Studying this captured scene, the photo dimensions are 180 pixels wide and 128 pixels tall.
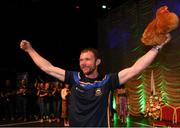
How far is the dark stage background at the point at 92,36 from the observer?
32.2 feet

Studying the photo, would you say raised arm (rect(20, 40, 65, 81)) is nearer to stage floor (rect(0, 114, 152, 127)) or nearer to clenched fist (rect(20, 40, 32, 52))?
clenched fist (rect(20, 40, 32, 52))

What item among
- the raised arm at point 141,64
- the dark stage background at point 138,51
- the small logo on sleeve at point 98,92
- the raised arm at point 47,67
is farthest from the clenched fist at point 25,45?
the dark stage background at point 138,51

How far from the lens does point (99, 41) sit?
14.5 m

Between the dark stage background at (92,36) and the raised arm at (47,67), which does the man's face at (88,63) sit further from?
the dark stage background at (92,36)

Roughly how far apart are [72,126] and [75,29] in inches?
538

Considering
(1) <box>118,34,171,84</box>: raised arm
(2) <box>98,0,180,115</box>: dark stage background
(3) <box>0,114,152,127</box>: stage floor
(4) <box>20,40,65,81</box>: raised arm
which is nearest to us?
(1) <box>118,34,171,84</box>: raised arm

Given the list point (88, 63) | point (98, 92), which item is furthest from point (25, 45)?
point (98, 92)

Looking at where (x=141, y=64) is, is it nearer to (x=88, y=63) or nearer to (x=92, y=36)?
(x=88, y=63)

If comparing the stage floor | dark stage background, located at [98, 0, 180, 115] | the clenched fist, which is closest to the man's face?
the clenched fist

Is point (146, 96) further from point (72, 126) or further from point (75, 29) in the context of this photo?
point (72, 126)

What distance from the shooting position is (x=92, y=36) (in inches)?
624

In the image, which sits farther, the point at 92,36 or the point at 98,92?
the point at 92,36

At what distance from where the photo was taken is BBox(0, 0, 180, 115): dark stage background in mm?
9809

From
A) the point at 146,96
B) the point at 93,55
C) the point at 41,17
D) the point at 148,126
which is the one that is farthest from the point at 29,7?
the point at 93,55
